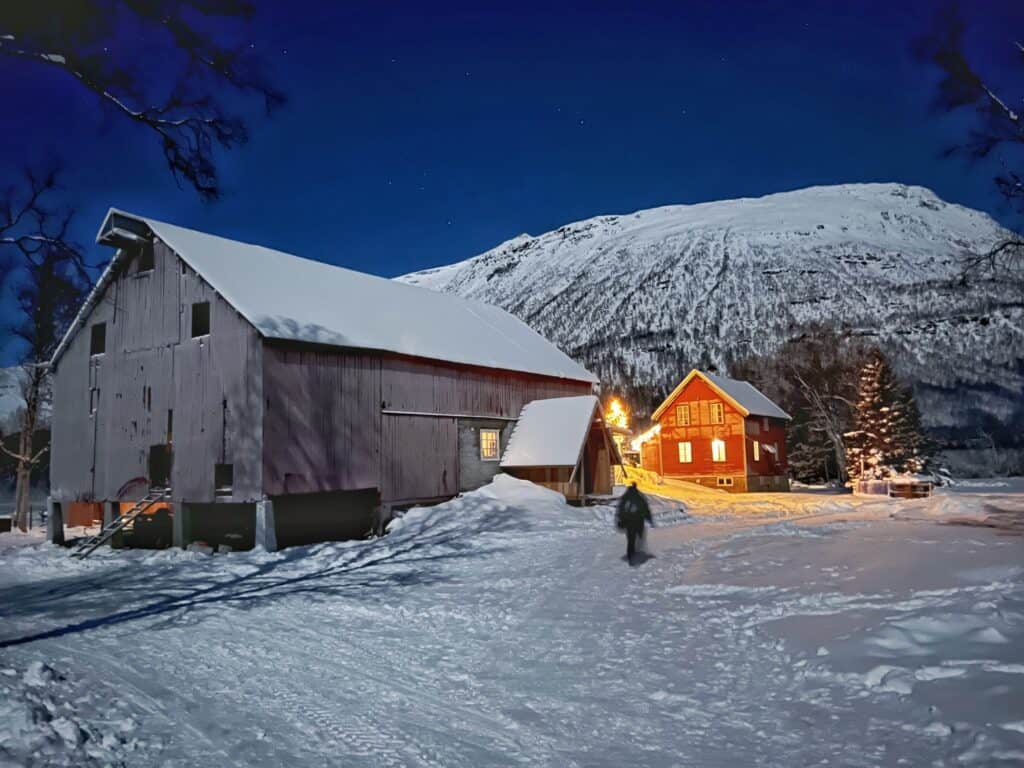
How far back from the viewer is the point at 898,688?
7012 millimetres

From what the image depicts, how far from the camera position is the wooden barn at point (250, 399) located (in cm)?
2120

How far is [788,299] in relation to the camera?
452 feet

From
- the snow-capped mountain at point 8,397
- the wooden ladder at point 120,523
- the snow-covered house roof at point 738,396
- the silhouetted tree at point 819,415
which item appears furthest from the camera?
the snow-capped mountain at point 8,397

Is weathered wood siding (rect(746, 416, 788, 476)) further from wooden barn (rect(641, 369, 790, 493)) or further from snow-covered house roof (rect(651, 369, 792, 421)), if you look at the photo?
snow-covered house roof (rect(651, 369, 792, 421))

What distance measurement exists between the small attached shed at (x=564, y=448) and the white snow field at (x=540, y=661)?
37.0 ft

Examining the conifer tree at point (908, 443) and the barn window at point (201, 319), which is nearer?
the barn window at point (201, 319)

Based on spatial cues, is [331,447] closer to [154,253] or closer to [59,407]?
[154,253]

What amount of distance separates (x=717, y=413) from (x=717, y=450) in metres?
2.44

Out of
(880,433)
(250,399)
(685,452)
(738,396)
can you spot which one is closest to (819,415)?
(880,433)

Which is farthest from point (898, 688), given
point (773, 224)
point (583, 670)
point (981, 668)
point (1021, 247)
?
point (773, 224)

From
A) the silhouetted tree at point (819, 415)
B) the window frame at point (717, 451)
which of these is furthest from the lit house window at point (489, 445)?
the silhouetted tree at point (819, 415)

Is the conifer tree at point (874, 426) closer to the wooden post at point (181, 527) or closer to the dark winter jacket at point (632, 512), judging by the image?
the dark winter jacket at point (632, 512)

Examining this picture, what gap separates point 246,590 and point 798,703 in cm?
1060

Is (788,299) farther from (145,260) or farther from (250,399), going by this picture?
(250,399)
